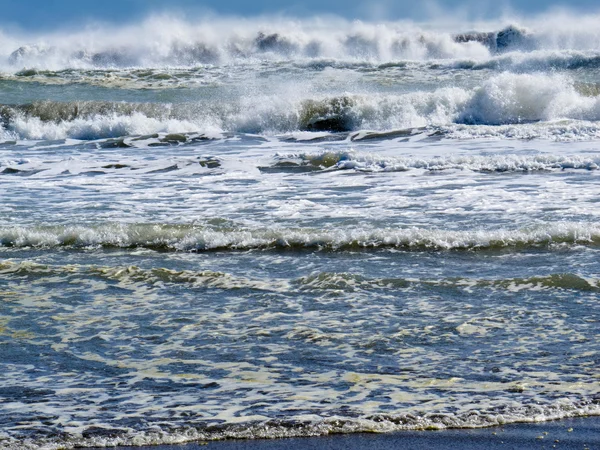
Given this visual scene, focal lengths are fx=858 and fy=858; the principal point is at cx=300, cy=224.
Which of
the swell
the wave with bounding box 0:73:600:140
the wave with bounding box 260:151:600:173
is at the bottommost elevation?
the swell

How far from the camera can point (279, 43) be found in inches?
1484

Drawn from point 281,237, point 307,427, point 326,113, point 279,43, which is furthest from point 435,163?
point 279,43

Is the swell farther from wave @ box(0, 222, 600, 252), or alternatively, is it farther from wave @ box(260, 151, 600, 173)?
wave @ box(260, 151, 600, 173)

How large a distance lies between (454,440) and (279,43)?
3563 centimetres

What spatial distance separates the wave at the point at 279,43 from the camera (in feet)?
116

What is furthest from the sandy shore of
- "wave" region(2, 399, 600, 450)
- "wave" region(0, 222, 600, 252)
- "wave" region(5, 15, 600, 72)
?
"wave" region(5, 15, 600, 72)

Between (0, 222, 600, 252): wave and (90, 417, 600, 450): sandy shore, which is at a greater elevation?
(0, 222, 600, 252): wave

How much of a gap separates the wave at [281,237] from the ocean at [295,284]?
21 mm

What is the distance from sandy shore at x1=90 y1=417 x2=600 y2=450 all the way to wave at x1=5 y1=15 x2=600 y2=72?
1266 inches

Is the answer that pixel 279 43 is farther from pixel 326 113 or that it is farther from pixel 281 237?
pixel 281 237

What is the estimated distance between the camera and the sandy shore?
10.3ft

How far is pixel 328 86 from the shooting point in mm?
22344

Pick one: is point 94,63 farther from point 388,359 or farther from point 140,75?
point 388,359

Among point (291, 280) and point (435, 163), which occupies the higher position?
point (435, 163)
